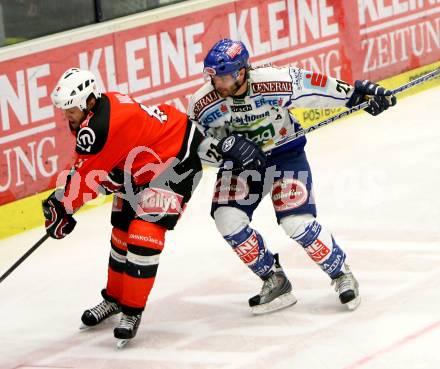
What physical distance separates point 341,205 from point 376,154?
1.20m

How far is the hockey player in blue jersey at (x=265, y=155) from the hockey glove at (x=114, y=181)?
40 cm

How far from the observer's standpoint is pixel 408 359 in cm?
524

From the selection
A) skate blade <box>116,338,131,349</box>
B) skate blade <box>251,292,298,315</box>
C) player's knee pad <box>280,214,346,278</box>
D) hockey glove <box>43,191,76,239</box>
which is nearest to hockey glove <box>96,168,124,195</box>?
hockey glove <box>43,191,76,239</box>

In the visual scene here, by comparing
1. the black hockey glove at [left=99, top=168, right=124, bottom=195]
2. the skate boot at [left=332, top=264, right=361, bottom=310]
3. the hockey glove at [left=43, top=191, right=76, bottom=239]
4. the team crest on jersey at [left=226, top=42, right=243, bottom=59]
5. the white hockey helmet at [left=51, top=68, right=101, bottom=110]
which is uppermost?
the team crest on jersey at [left=226, top=42, right=243, bottom=59]

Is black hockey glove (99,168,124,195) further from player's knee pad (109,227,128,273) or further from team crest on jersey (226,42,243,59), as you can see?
team crest on jersey (226,42,243,59)

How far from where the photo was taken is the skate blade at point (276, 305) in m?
6.10

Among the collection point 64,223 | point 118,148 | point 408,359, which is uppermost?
point 118,148

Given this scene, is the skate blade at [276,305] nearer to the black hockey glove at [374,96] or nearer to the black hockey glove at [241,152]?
the black hockey glove at [241,152]

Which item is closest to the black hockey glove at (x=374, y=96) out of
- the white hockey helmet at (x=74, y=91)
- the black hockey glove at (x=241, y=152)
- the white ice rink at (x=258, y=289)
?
the black hockey glove at (x=241, y=152)

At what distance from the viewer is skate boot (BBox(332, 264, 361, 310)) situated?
5.97m

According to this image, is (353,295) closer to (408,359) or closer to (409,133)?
(408,359)

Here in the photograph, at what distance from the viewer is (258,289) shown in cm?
656

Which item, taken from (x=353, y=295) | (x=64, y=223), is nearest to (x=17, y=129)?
(x=64, y=223)

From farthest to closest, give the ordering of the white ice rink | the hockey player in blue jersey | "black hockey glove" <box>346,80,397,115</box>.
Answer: "black hockey glove" <box>346,80,397,115</box> < the hockey player in blue jersey < the white ice rink
